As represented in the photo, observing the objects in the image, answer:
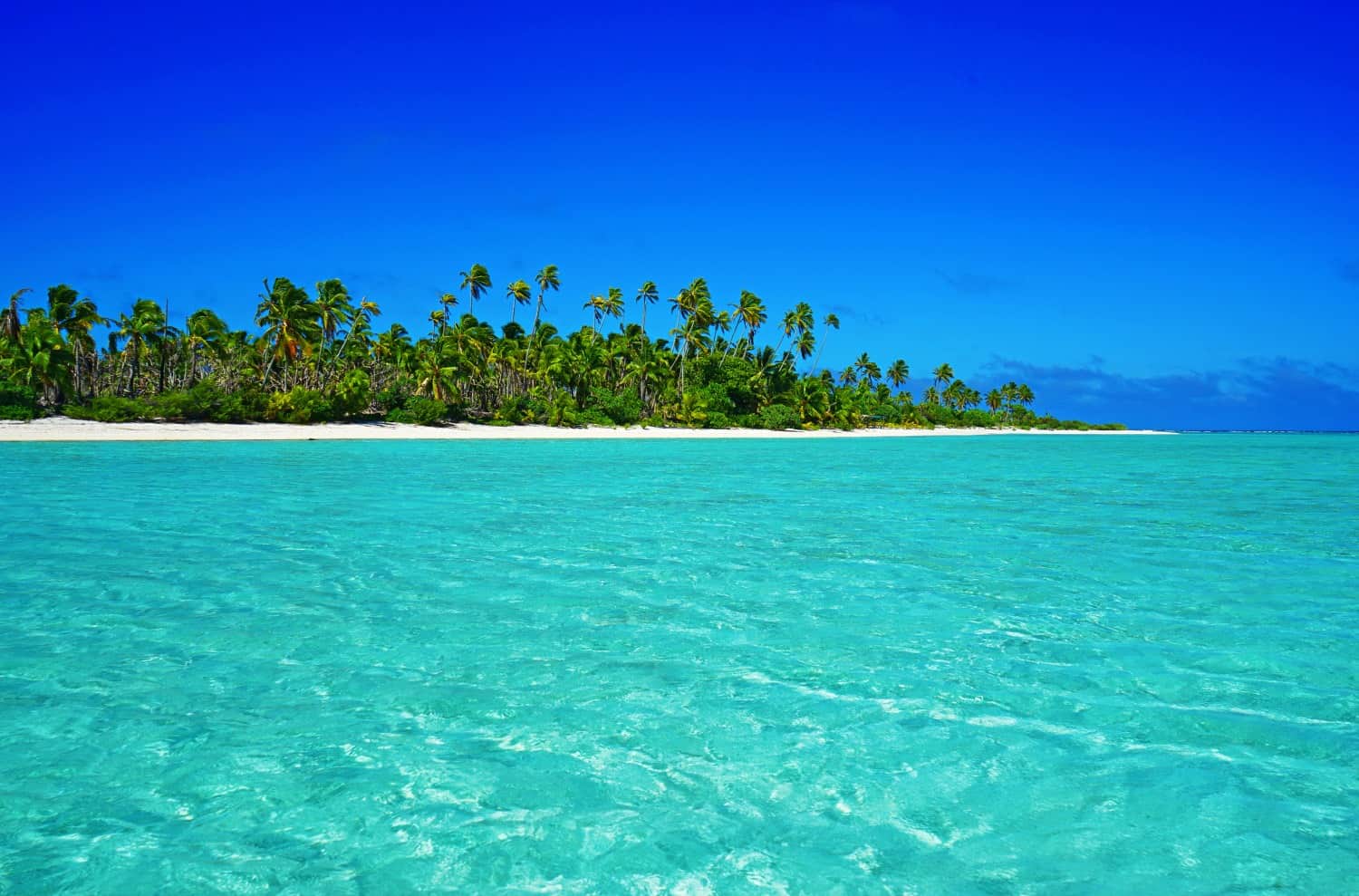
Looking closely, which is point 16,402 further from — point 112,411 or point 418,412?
point 418,412

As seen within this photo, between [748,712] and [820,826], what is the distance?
143cm

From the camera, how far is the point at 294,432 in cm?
5262

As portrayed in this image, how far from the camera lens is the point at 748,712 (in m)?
5.29

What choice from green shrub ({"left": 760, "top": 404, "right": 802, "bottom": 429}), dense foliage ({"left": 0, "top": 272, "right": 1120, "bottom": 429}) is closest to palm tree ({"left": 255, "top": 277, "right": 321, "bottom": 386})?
dense foliage ({"left": 0, "top": 272, "right": 1120, "bottom": 429})

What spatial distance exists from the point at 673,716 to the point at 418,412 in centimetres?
6120

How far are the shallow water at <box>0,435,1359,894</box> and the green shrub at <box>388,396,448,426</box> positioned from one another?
5185cm

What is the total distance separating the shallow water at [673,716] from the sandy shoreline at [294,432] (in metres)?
39.1

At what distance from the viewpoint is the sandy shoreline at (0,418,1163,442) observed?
4481 centimetres

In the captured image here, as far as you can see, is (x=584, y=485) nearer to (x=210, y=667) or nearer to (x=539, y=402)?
(x=210, y=667)

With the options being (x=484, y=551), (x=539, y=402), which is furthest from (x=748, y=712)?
(x=539, y=402)

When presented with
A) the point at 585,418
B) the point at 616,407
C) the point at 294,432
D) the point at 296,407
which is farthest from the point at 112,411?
the point at 616,407

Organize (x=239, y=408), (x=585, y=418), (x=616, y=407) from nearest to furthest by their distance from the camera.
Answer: (x=239, y=408)
(x=585, y=418)
(x=616, y=407)

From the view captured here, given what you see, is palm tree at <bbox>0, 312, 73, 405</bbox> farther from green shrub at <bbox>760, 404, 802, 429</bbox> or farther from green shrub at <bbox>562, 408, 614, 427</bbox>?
green shrub at <bbox>760, 404, 802, 429</bbox>

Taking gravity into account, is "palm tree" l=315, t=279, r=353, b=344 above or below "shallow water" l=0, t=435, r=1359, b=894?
above
